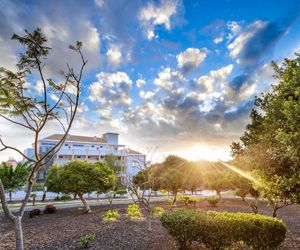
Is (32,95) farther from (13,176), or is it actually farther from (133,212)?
(13,176)

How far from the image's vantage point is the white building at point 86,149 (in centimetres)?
5562

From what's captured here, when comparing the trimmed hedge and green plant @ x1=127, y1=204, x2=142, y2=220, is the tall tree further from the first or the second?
green plant @ x1=127, y1=204, x2=142, y2=220

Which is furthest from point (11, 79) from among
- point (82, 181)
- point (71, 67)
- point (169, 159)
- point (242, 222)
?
point (169, 159)

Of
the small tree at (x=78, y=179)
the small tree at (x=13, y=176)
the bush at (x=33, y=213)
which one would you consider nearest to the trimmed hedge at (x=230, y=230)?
the small tree at (x=78, y=179)

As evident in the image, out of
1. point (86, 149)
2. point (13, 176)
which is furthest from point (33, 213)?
point (86, 149)

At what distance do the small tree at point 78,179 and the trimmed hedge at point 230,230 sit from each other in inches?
485

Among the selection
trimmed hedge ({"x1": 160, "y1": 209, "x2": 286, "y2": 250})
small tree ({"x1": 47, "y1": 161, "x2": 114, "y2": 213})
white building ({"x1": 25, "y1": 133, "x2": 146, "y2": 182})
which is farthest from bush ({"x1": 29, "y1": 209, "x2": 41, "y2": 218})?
white building ({"x1": 25, "y1": 133, "x2": 146, "y2": 182})

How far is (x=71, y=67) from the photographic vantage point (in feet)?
29.1

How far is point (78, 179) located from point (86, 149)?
38.6 m

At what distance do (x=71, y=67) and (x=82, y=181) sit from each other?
538 inches

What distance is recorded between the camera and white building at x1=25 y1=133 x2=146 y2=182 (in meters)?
55.6

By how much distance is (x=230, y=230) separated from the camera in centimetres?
849

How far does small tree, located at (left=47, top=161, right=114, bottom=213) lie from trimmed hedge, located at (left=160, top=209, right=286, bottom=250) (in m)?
12.3

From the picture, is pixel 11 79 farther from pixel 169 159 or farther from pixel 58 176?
pixel 169 159
